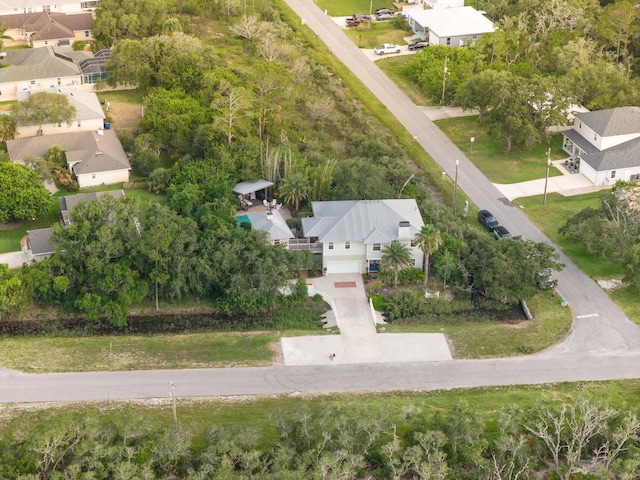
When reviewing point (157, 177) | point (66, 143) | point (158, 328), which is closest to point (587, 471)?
point (158, 328)

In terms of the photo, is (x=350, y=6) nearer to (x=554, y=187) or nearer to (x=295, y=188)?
(x=554, y=187)

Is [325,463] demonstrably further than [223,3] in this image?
No

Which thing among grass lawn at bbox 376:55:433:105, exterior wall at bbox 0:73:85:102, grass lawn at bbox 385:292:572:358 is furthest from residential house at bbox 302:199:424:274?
exterior wall at bbox 0:73:85:102

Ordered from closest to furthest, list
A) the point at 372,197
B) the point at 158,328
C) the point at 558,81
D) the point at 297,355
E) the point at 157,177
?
the point at 297,355 < the point at 158,328 < the point at 372,197 < the point at 157,177 < the point at 558,81

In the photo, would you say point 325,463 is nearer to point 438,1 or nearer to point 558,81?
point 558,81

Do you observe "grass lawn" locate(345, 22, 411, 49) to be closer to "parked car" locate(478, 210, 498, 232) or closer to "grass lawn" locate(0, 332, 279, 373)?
"parked car" locate(478, 210, 498, 232)

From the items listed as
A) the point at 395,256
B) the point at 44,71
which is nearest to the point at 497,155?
the point at 395,256
